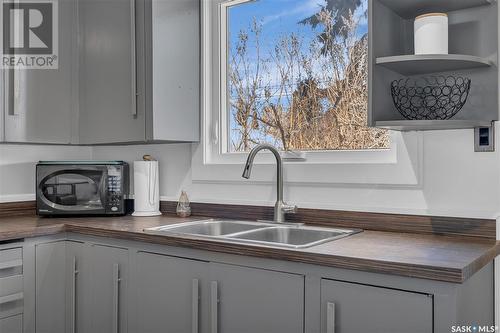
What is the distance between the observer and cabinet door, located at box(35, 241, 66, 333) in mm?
2049

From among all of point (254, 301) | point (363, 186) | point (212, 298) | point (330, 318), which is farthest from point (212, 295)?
point (363, 186)

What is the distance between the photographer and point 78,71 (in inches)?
99.7

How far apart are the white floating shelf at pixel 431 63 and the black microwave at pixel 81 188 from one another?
4.86ft

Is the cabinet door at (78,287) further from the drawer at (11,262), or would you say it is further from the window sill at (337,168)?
the window sill at (337,168)

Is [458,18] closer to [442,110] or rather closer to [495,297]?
[442,110]

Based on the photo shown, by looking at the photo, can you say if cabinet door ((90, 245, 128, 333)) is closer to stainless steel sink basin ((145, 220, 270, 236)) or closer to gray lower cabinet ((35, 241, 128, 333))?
gray lower cabinet ((35, 241, 128, 333))

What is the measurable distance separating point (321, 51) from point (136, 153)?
1.21 meters

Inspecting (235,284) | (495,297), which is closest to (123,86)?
(235,284)

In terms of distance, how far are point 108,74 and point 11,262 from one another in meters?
1.02

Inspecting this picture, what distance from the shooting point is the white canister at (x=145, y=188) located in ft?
8.00

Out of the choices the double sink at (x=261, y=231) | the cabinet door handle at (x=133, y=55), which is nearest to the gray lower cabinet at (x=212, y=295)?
the double sink at (x=261, y=231)

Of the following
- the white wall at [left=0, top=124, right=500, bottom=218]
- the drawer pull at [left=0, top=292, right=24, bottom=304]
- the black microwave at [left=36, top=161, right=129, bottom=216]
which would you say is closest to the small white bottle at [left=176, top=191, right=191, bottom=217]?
the white wall at [left=0, top=124, right=500, bottom=218]

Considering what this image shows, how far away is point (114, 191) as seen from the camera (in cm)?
242

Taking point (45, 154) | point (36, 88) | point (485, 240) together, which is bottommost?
point (485, 240)
